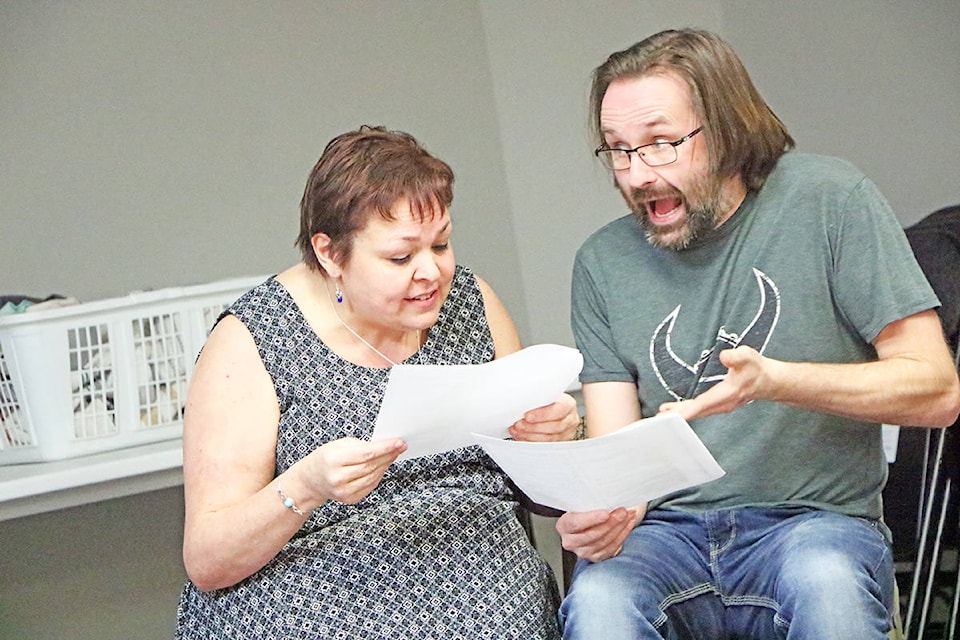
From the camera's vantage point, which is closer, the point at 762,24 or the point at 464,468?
the point at 464,468

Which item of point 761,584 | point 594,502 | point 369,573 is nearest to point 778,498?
point 761,584

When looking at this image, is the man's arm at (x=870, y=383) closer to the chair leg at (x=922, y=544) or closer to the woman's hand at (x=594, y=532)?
the woman's hand at (x=594, y=532)

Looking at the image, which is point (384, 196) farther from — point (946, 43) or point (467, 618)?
point (946, 43)

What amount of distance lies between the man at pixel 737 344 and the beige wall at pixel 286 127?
1.02 metres

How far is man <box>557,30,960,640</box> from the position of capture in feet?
4.89

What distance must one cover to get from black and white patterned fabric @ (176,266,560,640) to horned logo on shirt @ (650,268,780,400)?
11.8 inches

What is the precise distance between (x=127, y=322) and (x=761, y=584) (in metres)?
1.14

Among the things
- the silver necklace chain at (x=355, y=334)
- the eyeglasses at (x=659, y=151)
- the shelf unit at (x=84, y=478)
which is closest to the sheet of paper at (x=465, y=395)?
the silver necklace chain at (x=355, y=334)

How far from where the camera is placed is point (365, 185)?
1583mm

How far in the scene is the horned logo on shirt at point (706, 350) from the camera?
1.63 meters

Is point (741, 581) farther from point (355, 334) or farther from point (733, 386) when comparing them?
point (355, 334)

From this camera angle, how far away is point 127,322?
6.57 ft

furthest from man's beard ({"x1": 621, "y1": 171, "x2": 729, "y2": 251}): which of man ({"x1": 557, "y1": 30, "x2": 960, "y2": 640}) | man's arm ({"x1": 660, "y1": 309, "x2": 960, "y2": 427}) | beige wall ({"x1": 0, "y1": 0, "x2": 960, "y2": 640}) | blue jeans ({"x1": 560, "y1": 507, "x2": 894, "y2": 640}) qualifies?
beige wall ({"x1": 0, "y1": 0, "x2": 960, "y2": 640})

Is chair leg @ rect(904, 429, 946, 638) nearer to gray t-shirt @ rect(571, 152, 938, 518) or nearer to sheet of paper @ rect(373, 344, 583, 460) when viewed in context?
gray t-shirt @ rect(571, 152, 938, 518)
